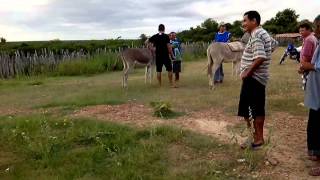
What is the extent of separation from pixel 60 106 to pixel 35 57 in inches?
470

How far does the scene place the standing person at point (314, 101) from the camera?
5.59 m

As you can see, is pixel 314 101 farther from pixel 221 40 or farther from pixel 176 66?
pixel 221 40

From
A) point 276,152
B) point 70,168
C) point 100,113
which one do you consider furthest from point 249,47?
point 100,113

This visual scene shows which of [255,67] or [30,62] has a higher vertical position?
[255,67]

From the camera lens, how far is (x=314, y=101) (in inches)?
220

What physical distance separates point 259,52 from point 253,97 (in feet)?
1.94

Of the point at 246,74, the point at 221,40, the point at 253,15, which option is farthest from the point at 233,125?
the point at 221,40

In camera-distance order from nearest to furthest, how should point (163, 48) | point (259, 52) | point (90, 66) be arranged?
point (259, 52)
point (163, 48)
point (90, 66)

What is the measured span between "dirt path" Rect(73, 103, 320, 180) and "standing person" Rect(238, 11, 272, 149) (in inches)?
24.0

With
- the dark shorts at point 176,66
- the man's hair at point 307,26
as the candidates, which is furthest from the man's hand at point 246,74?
the dark shorts at point 176,66

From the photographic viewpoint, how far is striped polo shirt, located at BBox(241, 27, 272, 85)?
6.05 m

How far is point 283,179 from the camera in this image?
5.65m

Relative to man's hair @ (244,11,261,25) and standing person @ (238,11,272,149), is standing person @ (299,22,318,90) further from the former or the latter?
man's hair @ (244,11,261,25)

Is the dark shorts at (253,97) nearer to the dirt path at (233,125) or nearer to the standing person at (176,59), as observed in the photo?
the dirt path at (233,125)
